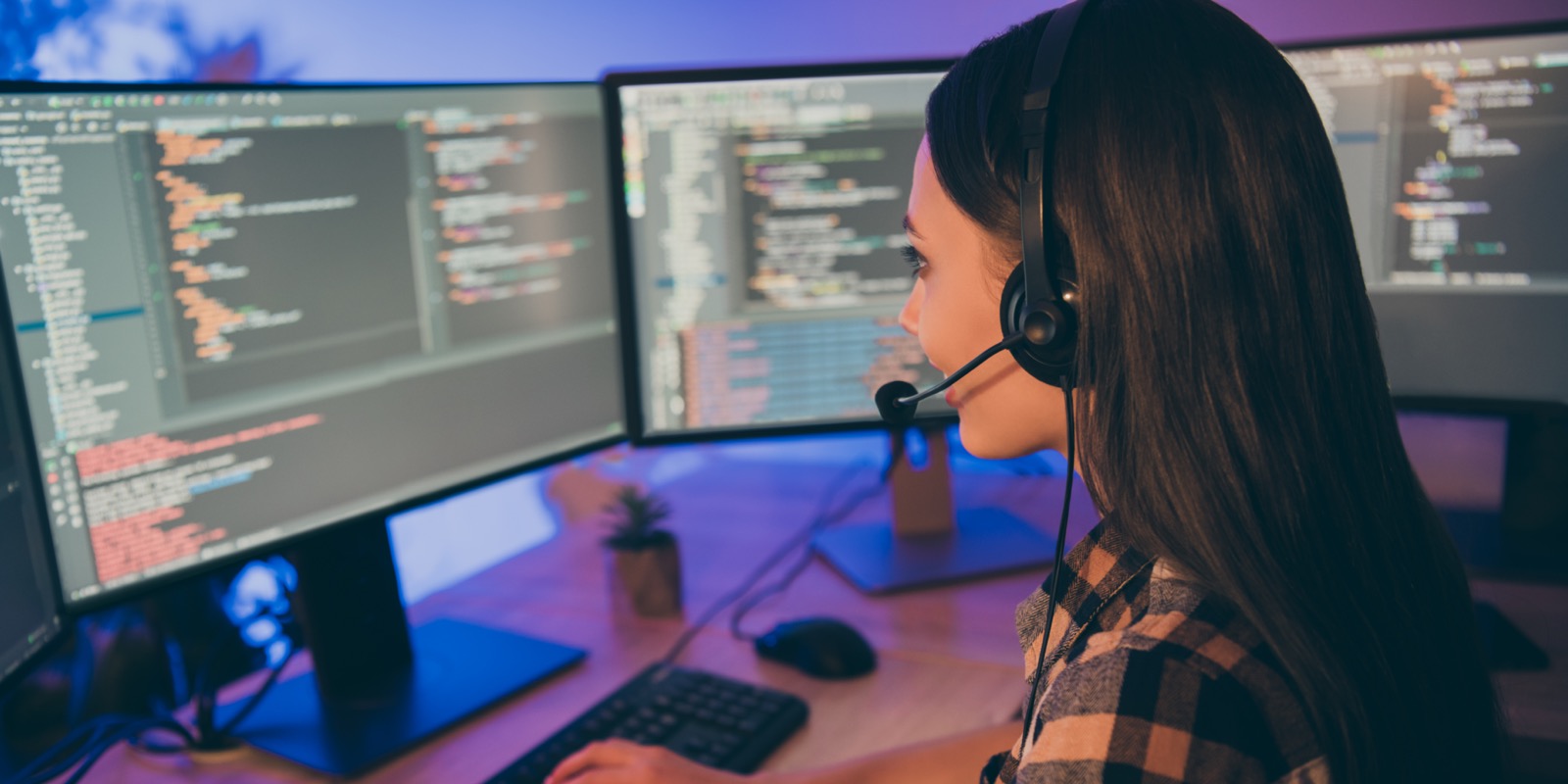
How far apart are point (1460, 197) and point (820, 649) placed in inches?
29.4

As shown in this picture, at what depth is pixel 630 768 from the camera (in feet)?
2.44

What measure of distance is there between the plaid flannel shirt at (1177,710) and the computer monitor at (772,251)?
606 millimetres

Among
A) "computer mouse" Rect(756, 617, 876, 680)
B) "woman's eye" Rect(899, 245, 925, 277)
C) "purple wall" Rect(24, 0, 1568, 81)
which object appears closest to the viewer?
"woman's eye" Rect(899, 245, 925, 277)

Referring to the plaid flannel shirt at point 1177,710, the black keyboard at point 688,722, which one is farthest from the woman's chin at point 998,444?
the black keyboard at point 688,722

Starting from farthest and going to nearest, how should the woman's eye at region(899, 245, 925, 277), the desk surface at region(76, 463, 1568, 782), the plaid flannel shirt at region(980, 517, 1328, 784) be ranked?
the desk surface at region(76, 463, 1568, 782) < the woman's eye at region(899, 245, 925, 277) < the plaid flannel shirt at region(980, 517, 1328, 784)

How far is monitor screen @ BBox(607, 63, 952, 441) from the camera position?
1.10 meters

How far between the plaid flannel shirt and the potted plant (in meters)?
0.59

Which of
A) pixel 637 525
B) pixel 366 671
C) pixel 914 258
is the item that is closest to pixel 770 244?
pixel 637 525

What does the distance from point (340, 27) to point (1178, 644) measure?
1232 mm

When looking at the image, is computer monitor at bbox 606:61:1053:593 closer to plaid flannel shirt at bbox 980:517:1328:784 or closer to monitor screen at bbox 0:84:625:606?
monitor screen at bbox 0:84:625:606

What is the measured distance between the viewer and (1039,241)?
0.58m

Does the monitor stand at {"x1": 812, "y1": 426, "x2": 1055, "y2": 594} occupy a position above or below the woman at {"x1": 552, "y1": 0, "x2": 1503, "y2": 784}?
below

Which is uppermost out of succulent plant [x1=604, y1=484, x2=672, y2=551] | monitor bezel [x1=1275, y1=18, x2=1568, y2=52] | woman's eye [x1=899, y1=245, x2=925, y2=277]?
monitor bezel [x1=1275, y1=18, x2=1568, y2=52]

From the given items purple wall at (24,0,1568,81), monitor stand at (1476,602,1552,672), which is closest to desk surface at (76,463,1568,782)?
monitor stand at (1476,602,1552,672)
